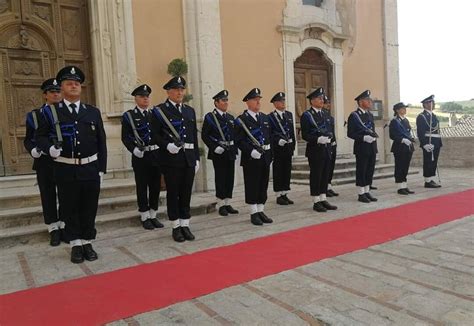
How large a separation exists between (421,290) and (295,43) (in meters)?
8.14

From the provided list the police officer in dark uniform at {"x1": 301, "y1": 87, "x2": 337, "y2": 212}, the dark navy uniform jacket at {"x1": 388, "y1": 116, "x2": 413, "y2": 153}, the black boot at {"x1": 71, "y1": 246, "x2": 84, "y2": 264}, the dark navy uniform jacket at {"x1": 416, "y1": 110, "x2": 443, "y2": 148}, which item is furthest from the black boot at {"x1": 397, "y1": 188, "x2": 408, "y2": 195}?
the black boot at {"x1": 71, "y1": 246, "x2": 84, "y2": 264}

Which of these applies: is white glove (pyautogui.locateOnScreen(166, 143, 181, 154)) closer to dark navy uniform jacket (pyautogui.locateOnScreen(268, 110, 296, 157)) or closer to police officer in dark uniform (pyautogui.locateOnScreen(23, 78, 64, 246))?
police officer in dark uniform (pyautogui.locateOnScreen(23, 78, 64, 246))

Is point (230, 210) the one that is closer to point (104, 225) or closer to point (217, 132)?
point (217, 132)

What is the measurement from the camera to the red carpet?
2928 mm

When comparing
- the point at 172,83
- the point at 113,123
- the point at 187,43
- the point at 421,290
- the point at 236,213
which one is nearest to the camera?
the point at 421,290

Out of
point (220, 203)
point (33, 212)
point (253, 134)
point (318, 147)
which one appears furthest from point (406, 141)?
point (33, 212)

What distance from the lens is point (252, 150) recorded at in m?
5.48

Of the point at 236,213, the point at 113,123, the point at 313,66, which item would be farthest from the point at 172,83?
the point at 313,66

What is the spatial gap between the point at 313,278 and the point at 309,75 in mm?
8367

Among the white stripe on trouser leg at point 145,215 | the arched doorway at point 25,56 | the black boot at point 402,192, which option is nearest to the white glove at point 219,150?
the white stripe on trouser leg at point 145,215

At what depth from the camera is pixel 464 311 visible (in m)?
2.74

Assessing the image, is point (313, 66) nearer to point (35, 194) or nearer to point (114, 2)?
point (114, 2)

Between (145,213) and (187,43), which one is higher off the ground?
(187,43)

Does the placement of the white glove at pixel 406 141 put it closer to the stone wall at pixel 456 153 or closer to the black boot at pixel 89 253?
the stone wall at pixel 456 153
